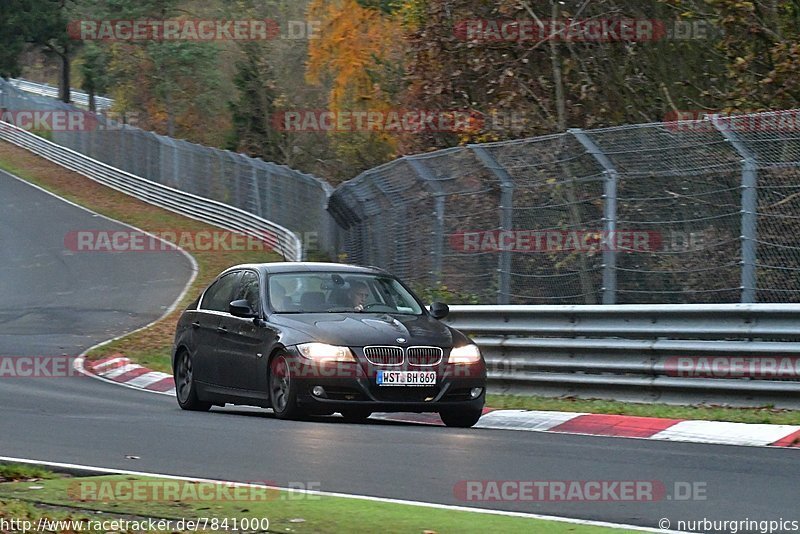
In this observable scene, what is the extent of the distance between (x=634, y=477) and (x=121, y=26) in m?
58.6

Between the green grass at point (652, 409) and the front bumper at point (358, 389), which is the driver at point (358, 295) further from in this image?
the green grass at point (652, 409)

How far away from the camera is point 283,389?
1149cm

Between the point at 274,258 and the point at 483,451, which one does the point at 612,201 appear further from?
the point at 274,258

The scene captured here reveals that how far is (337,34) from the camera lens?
156ft

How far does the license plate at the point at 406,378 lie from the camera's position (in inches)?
438

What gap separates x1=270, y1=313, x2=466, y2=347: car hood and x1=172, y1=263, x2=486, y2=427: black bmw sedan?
1 cm

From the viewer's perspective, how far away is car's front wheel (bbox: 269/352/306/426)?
1125 centimetres

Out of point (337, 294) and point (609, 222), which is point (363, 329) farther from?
point (609, 222)

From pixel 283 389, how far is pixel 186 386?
6.92 ft

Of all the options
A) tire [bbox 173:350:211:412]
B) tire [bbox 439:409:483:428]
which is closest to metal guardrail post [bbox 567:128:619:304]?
tire [bbox 439:409:483:428]

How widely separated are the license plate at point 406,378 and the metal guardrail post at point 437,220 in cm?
485

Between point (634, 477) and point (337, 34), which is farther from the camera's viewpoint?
point (337, 34)

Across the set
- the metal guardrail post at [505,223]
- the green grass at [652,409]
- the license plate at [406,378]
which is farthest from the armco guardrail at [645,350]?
the license plate at [406,378]

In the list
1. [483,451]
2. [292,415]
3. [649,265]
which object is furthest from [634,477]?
[649,265]
